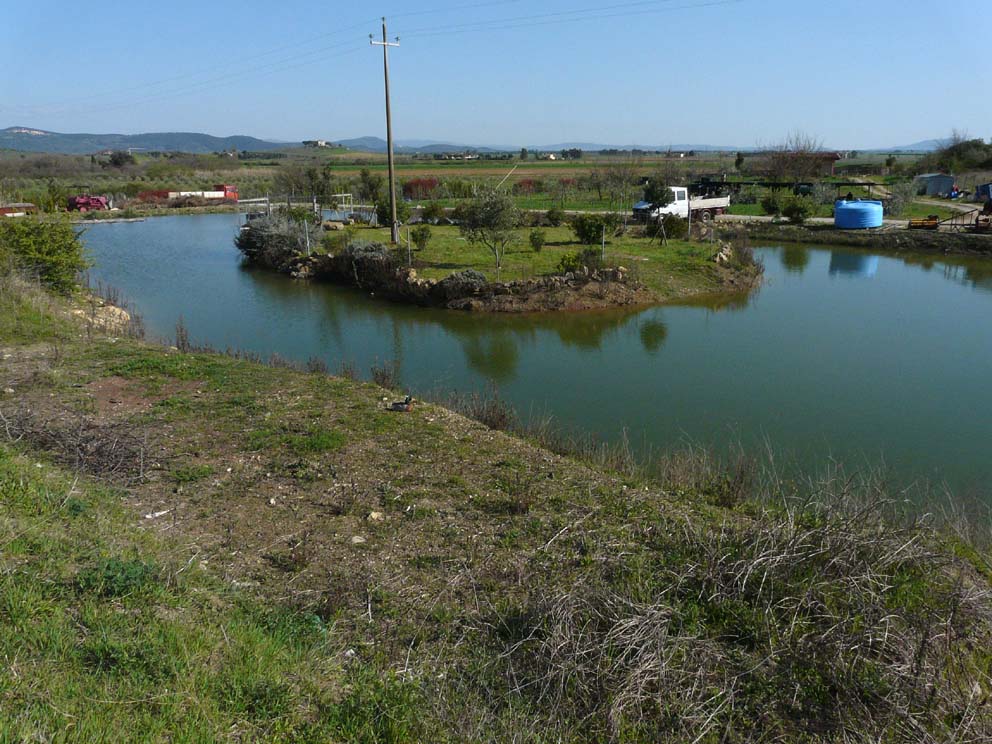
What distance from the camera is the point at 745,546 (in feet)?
15.9

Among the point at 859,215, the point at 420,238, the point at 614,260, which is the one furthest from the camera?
the point at 859,215

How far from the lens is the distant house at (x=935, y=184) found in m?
40.5

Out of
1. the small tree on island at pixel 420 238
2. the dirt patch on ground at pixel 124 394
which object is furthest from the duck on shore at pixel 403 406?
the small tree on island at pixel 420 238

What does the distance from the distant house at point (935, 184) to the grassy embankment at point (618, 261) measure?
25.4 metres

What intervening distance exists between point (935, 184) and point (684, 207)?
2185 cm

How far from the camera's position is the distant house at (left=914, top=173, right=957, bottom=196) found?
40469 mm

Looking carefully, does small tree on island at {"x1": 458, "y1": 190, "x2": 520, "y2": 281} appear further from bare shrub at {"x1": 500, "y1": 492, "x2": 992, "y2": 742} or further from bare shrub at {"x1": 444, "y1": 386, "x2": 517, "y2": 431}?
bare shrub at {"x1": 500, "y1": 492, "x2": 992, "y2": 742}

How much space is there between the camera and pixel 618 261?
2036cm

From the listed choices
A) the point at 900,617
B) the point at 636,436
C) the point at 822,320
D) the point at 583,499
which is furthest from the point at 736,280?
the point at 900,617

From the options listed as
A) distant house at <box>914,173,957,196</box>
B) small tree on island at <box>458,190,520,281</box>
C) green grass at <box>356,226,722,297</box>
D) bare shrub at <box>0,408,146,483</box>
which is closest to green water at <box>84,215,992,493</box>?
green grass at <box>356,226,722,297</box>

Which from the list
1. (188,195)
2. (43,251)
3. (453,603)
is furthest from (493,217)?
(188,195)

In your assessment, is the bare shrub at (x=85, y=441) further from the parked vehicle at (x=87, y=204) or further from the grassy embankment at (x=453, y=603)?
the parked vehicle at (x=87, y=204)

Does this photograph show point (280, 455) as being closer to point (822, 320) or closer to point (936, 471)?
point (936, 471)

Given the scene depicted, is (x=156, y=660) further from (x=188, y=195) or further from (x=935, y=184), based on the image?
(x=188, y=195)
